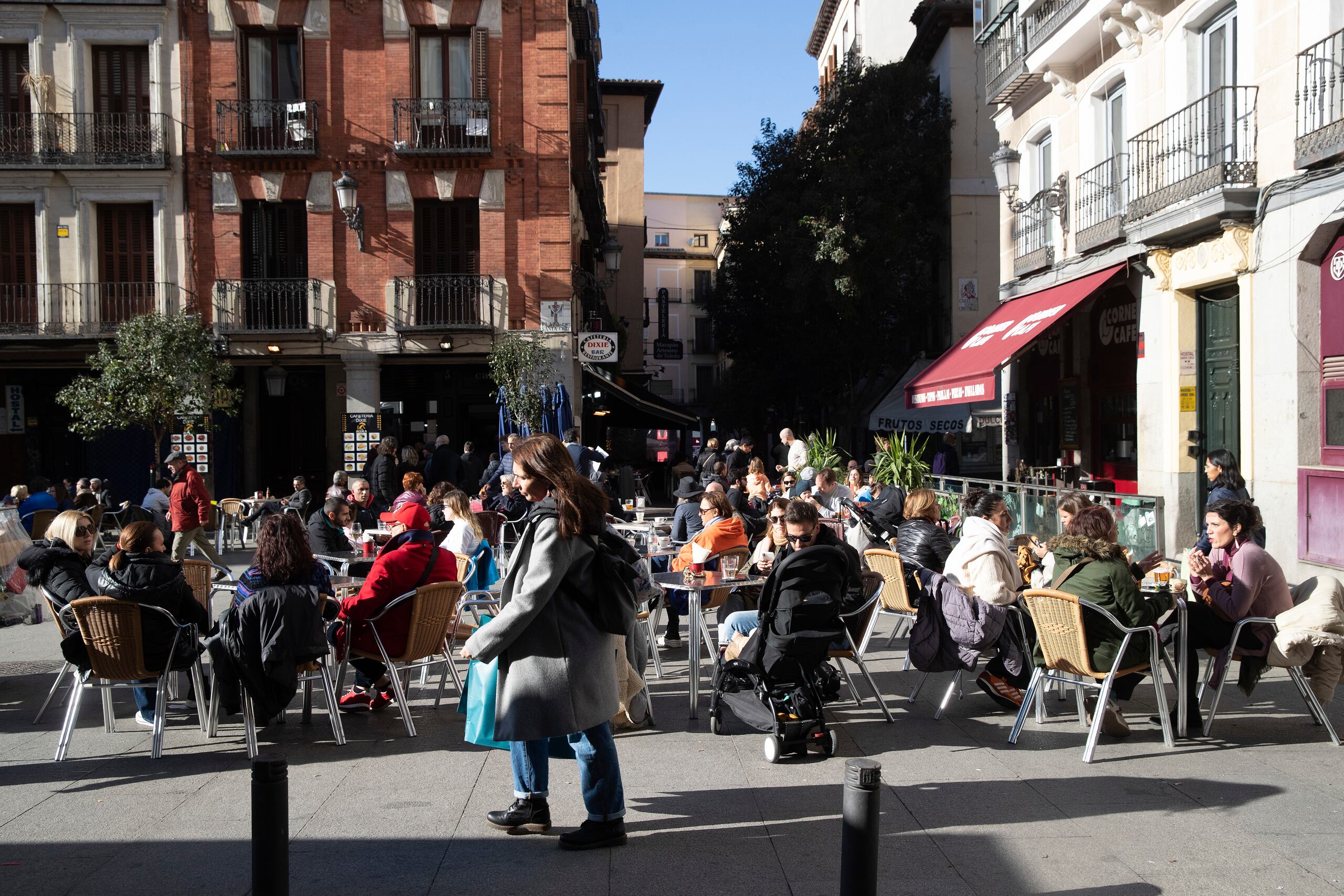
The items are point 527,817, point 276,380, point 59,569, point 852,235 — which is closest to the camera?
point 527,817

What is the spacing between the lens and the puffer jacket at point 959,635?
20.8 feet

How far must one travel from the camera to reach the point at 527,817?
14.9 feet

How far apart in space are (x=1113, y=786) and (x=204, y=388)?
16.4 meters

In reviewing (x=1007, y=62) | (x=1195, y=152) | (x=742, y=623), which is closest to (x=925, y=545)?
(x=742, y=623)

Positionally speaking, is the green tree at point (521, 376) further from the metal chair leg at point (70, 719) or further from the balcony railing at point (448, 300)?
the metal chair leg at point (70, 719)

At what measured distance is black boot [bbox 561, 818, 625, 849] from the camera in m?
4.36

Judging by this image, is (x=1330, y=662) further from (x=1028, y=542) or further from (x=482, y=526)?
(x=482, y=526)

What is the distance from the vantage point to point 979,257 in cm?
2255

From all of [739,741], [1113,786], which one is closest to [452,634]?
[739,741]

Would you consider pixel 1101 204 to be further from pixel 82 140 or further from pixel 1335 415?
pixel 82 140

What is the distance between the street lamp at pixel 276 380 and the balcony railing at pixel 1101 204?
45.1ft

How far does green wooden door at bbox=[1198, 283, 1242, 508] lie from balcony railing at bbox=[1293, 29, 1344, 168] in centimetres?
217

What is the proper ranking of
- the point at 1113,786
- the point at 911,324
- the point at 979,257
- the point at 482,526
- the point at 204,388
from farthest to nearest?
1. the point at 911,324
2. the point at 979,257
3. the point at 204,388
4. the point at 482,526
5. the point at 1113,786

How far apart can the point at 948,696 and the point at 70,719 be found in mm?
4819
